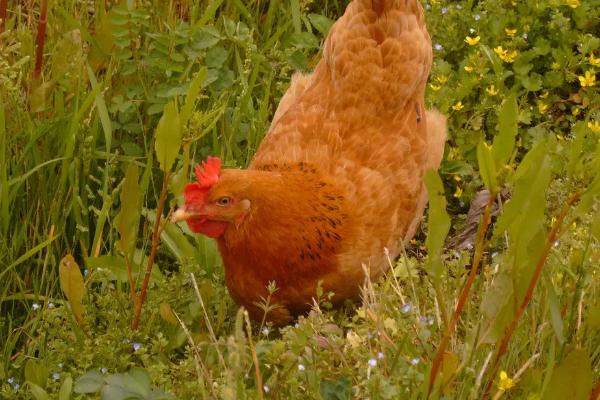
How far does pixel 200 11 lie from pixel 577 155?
2.78 metres

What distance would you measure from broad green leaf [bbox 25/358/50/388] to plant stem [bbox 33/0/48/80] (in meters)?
1.19

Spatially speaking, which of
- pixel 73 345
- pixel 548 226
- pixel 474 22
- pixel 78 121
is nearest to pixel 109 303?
pixel 73 345

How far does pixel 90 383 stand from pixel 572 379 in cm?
121

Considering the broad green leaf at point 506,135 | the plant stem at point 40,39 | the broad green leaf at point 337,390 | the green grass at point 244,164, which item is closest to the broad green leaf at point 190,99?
the green grass at point 244,164

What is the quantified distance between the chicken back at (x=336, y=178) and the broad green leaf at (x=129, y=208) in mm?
224

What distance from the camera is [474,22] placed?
4465mm

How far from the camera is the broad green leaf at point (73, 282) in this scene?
290 centimetres

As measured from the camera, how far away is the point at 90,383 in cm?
249

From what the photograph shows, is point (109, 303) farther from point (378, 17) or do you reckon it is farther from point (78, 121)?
point (378, 17)

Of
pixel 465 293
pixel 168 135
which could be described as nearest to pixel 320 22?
pixel 168 135

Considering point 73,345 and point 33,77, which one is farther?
point 33,77

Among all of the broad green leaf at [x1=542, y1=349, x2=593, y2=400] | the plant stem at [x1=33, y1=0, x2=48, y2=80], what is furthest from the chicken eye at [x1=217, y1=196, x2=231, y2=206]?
the broad green leaf at [x1=542, y1=349, x2=593, y2=400]

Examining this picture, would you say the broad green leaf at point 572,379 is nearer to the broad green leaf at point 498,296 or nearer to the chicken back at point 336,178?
the broad green leaf at point 498,296

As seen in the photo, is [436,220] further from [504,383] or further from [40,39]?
[40,39]
